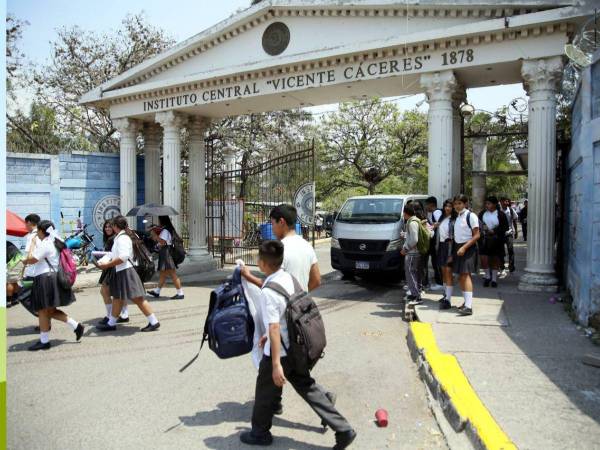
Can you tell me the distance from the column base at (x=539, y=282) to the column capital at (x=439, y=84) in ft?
12.0

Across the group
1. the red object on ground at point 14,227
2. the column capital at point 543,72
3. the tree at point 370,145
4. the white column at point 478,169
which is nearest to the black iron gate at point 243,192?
the column capital at point 543,72

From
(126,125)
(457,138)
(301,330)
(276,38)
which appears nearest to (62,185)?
(126,125)

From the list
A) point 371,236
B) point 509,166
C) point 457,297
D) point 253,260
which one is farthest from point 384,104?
point 457,297

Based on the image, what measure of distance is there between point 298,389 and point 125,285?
4.18 m

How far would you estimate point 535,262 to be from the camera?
9180 millimetres

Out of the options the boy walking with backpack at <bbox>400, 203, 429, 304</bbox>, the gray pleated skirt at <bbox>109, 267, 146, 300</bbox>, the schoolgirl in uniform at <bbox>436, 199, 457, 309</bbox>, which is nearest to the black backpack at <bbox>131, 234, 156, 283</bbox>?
the gray pleated skirt at <bbox>109, 267, 146, 300</bbox>

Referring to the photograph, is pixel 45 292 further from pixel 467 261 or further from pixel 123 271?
pixel 467 261

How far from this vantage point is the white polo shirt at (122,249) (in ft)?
23.2

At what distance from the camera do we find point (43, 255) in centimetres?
646

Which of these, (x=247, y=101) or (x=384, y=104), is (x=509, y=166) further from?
(x=247, y=101)

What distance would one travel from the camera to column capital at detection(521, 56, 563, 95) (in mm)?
8918

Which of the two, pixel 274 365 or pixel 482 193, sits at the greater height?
pixel 482 193

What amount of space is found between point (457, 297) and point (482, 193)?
14.8 meters

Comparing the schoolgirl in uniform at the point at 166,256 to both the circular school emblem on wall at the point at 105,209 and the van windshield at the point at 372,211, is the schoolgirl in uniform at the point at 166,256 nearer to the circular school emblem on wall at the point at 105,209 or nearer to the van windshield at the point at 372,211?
the van windshield at the point at 372,211
